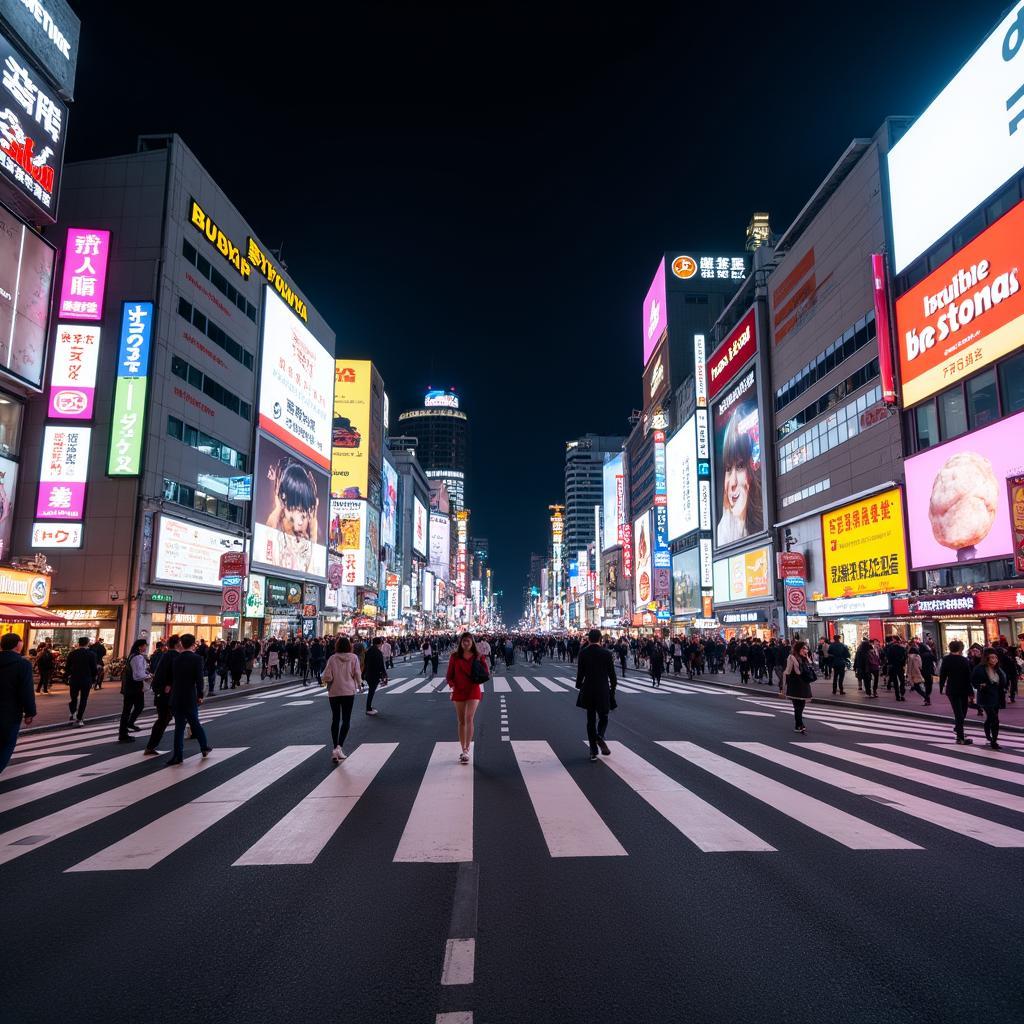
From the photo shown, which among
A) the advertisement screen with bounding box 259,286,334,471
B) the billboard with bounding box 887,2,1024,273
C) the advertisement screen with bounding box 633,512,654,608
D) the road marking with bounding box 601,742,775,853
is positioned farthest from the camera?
the advertisement screen with bounding box 633,512,654,608

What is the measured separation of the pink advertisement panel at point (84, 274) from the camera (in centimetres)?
3534

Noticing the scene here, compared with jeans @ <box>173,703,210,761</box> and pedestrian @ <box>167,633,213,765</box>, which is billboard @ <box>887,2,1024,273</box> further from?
jeans @ <box>173,703,210,761</box>

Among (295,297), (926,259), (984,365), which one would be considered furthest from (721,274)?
(984,365)

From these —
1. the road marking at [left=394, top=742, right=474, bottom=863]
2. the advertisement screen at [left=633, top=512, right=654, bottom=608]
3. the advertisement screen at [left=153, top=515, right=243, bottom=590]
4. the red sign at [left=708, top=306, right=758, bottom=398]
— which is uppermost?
the red sign at [left=708, top=306, right=758, bottom=398]

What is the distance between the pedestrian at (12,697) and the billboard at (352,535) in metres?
72.5

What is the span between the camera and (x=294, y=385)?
6019 centimetres

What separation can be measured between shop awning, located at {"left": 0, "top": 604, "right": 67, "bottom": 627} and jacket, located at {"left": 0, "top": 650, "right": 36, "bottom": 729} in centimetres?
2034

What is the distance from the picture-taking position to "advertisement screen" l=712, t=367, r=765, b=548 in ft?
183

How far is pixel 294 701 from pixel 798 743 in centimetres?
1503

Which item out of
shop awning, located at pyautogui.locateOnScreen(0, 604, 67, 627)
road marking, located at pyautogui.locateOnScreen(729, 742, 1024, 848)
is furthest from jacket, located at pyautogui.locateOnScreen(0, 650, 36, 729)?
shop awning, located at pyautogui.locateOnScreen(0, 604, 67, 627)

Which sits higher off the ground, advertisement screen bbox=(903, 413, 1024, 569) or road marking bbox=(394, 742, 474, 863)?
advertisement screen bbox=(903, 413, 1024, 569)

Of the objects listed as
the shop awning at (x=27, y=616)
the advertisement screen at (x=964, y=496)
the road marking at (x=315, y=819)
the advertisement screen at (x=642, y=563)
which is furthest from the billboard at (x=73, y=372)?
the advertisement screen at (x=642, y=563)

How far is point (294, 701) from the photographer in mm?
21953

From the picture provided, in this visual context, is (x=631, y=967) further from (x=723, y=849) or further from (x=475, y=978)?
(x=723, y=849)
